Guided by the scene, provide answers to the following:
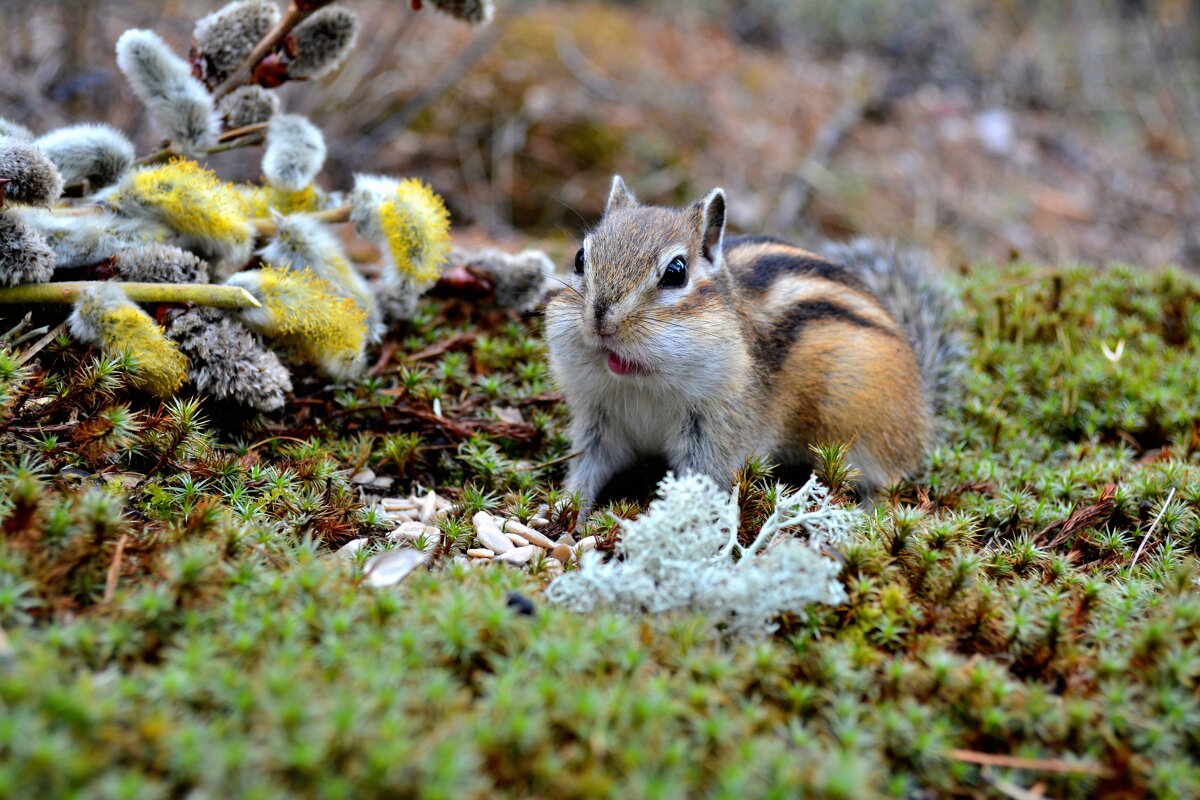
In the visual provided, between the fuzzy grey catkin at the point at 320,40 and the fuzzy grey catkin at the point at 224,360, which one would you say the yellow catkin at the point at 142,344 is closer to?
the fuzzy grey catkin at the point at 224,360

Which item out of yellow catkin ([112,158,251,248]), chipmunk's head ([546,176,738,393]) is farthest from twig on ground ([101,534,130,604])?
chipmunk's head ([546,176,738,393])

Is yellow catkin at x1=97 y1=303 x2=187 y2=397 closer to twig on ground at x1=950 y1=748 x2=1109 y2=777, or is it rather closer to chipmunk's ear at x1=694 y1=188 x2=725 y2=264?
chipmunk's ear at x1=694 y1=188 x2=725 y2=264

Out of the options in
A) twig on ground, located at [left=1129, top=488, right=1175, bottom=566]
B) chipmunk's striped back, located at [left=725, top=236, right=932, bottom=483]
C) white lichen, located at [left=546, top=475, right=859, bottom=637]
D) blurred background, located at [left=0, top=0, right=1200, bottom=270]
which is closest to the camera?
white lichen, located at [left=546, top=475, right=859, bottom=637]

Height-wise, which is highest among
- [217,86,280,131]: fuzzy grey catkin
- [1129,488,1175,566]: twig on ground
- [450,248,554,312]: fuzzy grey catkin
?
[217,86,280,131]: fuzzy grey catkin

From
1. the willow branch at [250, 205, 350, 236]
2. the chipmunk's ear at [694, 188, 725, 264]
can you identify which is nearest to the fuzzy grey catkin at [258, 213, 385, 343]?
the willow branch at [250, 205, 350, 236]

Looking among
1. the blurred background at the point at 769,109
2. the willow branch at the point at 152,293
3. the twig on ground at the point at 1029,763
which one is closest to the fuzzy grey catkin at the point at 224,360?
the willow branch at the point at 152,293

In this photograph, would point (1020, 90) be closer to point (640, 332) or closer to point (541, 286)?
point (541, 286)

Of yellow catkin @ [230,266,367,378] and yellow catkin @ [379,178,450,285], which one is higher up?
yellow catkin @ [379,178,450,285]

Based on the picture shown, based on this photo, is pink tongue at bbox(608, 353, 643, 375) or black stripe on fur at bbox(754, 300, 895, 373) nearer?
pink tongue at bbox(608, 353, 643, 375)

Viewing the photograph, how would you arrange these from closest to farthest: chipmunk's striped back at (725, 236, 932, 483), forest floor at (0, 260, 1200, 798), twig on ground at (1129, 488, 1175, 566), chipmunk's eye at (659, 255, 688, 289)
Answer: forest floor at (0, 260, 1200, 798) → twig on ground at (1129, 488, 1175, 566) → chipmunk's eye at (659, 255, 688, 289) → chipmunk's striped back at (725, 236, 932, 483)
